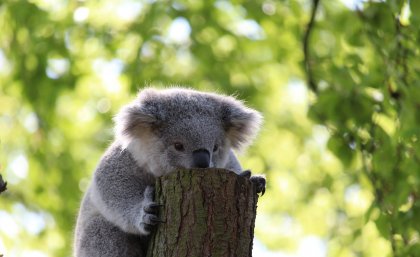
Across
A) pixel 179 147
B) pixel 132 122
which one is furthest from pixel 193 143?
pixel 132 122

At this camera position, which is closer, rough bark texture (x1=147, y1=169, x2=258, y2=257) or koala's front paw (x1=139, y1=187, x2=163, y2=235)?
rough bark texture (x1=147, y1=169, x2=258, y2=257)

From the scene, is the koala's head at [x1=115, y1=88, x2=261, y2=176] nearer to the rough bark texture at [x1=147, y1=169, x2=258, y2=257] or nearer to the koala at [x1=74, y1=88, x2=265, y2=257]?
the koala at [x1=74, y1=88, x2=265, y2=257]

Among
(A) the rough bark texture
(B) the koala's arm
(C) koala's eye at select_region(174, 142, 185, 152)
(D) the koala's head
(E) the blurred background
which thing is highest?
(E) the blurred background

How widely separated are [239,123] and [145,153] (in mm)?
885

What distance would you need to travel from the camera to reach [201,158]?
5.68 m

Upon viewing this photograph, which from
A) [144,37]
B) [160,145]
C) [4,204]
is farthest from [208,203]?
[4,204]

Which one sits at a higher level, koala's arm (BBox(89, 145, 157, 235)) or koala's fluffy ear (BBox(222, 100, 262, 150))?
koala's fluffy ear (BBox(222, 100, 262, 150))

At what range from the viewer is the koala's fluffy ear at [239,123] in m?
6.45

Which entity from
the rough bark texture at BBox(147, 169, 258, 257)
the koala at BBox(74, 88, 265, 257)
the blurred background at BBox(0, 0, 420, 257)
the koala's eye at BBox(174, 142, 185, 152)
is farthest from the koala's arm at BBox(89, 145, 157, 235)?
the blurred background at BBox(0, 0, 420, 257)

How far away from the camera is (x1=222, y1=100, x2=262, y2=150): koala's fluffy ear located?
6453mm

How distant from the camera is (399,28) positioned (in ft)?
23.6

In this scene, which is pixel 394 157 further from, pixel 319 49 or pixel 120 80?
pixel 120 80

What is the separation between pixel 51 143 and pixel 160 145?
6.83 metres

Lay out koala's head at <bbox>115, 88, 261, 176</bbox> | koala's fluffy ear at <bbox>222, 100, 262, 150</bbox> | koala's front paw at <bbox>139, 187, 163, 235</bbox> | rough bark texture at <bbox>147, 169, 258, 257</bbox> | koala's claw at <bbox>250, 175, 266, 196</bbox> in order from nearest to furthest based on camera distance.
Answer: rough bark texture at <bbox>147, 169, 258, 257</bbox>
koala's front paw at <bbox>139, 187, 163, 235</bbox>
koala's claw at <bbox>250, 175, 266, 196</bbox>
koala's head at <bbox>115, 88, 261, 176</bbox>
koala's fluffy ear at <bbox>222, 100, 262, 150</bbox>
